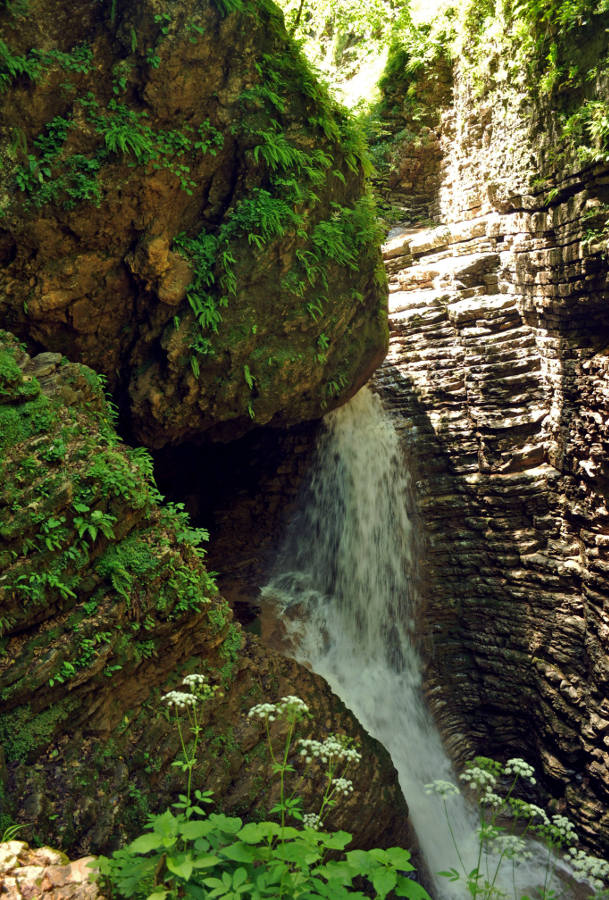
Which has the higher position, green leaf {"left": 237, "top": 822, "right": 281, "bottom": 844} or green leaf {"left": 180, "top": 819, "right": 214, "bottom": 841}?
green leaf {"left": 180, "top": 819, "right": 214, "bottom": 841}

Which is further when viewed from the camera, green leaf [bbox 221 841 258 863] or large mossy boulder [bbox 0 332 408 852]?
large mossy boulder [bbox 0 332 408 852]

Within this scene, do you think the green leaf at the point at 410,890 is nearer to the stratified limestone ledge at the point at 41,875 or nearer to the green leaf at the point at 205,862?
the green leaf at the point at 205,862

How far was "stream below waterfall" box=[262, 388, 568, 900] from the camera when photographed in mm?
7266

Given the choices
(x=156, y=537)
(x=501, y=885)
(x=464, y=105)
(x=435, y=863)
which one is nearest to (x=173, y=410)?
(x=156, y=537)

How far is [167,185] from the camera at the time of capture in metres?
5.38

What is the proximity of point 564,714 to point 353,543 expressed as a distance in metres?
3.68

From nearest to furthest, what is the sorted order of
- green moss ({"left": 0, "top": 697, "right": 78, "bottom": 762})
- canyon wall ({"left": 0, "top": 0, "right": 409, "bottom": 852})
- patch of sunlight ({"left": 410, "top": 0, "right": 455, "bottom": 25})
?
green moss ({"left": 0, "top": 697, "right": 78, "bottom": 762}) < canyon wall ({"left": 0, "top": 0, "right": 409, "bottom": 852}) < patch of sunlight ({"left": 410, "top": 0, "right": 455, "bottom": 25})

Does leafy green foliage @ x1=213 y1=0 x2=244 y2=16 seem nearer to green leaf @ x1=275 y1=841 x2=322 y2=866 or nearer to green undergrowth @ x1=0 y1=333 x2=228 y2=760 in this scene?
green undergrowth @ x1=0 y1=333 x2=228 y2=760

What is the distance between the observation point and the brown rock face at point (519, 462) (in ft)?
24.2

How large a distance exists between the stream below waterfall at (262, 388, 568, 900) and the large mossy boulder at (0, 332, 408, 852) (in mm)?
2387

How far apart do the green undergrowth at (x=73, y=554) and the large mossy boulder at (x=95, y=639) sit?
0.01 m

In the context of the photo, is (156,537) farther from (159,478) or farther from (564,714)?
(564,714)

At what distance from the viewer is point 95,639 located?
12.8 ft

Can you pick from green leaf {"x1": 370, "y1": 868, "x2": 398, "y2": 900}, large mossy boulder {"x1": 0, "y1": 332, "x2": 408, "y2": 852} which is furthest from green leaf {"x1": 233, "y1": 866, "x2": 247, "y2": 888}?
large mossy boulder {"x1": 0, "y1": 332, "x2": 408, "y2": 852}
